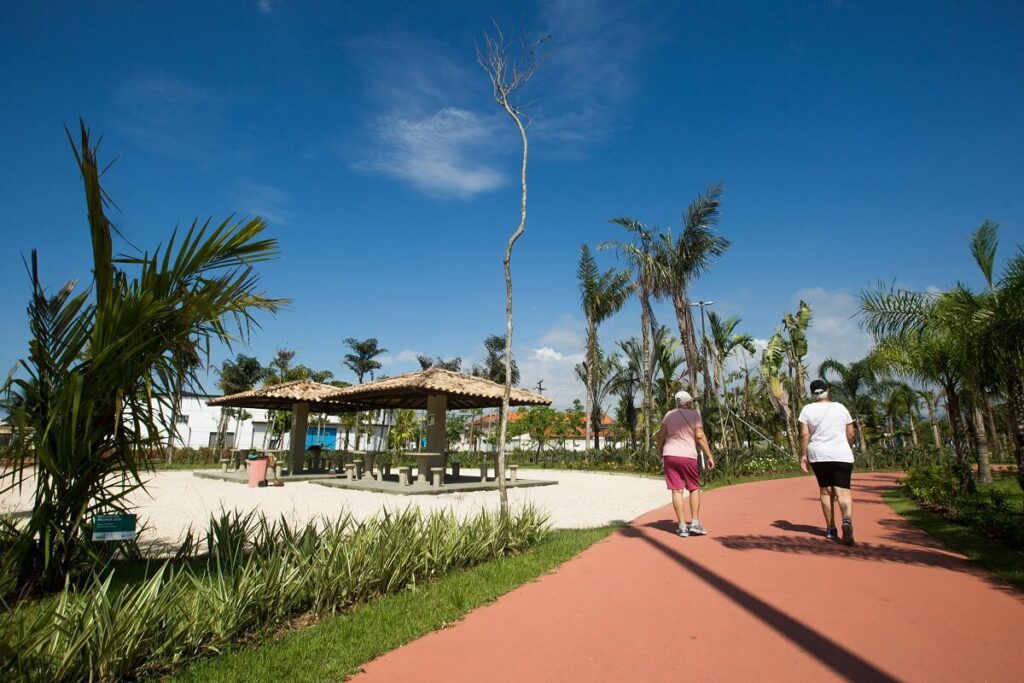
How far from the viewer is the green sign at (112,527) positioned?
3699 mm

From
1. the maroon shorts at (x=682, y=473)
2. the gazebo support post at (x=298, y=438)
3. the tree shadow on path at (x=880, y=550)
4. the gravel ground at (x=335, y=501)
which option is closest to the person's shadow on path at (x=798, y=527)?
the tree shadow on path at (x=880, y=550)

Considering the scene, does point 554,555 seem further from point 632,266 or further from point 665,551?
point 632,266

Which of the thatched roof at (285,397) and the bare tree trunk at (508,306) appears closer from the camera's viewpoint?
the bare tree trunk at (508,306)

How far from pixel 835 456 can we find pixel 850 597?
2.12 m

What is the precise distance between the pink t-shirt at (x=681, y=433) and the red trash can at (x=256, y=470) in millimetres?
12005

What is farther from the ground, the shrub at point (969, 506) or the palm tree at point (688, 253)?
the palm tree at point (688, 253)

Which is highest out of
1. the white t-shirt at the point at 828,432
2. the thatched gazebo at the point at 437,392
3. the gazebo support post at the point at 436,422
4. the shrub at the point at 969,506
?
the thatched gazebo at the point at 437,392

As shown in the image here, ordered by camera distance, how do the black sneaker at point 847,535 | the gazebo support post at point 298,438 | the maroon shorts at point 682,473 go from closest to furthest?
the black sneaker at point 847,535, the maroon shorts at point 682,473, the gazebo support post at point 298,438

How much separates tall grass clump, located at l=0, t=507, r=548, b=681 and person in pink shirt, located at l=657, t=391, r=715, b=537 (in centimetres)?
222

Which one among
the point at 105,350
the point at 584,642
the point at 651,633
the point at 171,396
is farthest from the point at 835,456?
the point at 105,350

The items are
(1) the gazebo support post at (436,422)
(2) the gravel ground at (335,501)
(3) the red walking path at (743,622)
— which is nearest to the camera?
(3) the red walking path at (743,622)

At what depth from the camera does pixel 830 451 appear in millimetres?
5703

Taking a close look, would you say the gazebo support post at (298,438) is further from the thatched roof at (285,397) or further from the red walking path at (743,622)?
the red walking path at (743,622)

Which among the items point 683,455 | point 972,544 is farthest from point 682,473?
point 972,544
